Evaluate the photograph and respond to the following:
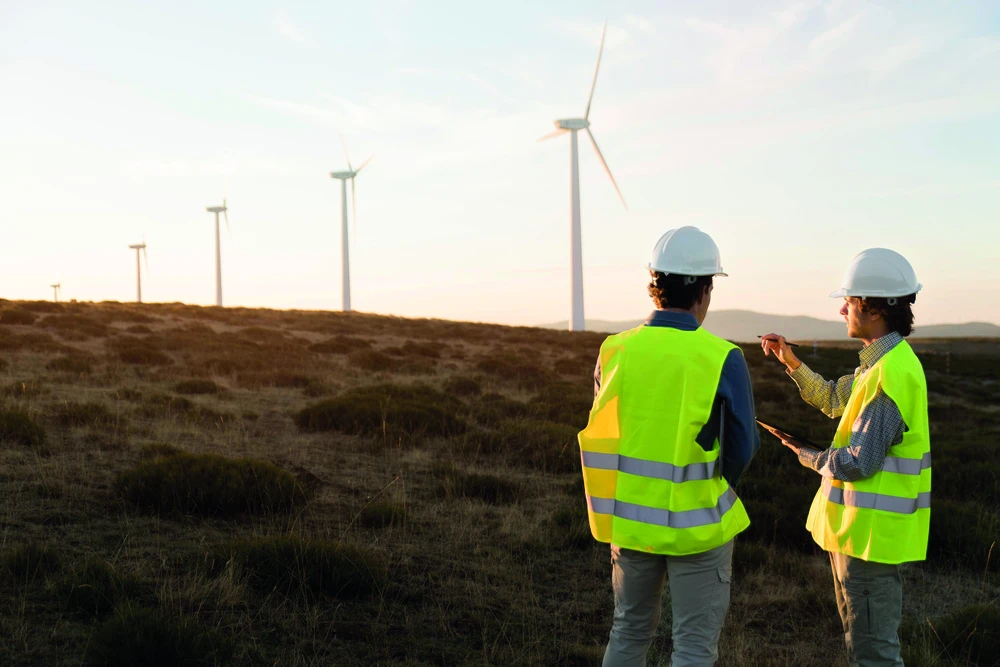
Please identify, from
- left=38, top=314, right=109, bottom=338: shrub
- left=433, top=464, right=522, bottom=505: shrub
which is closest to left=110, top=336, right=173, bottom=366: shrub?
left=38, top=314, right=109, bottom=338: shrub

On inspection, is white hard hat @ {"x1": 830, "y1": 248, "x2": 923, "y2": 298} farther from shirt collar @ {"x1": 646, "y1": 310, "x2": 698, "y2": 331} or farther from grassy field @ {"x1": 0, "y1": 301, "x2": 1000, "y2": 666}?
grassy field @ {"x1": 0, "y1": 301, "x2": 1000, "y2": 666}

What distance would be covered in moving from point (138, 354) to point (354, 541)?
14887mm

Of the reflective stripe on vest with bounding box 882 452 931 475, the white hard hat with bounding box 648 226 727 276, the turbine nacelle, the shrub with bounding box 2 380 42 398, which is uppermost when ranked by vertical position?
the turbine nacelle

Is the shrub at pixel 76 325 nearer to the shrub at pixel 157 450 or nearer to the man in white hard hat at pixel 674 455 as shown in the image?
the shrub at pixel 157 450

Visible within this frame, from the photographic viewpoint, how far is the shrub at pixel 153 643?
4047mm

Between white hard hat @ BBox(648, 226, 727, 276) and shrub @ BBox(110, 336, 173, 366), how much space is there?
17.7 metres

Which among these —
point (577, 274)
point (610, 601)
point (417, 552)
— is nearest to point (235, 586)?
point (417, 552)

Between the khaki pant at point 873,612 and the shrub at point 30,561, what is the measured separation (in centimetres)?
493

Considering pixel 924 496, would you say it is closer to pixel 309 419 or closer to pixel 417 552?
pixel 417 552

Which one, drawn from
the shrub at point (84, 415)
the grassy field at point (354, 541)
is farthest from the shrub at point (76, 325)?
the shrub at point (84, 415)

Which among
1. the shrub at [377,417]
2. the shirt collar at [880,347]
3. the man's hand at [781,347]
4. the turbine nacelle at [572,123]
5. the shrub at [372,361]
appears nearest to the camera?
the shirt collar at [880,347]

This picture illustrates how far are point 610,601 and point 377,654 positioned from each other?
77.6 inches

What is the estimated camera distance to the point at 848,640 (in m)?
3.28

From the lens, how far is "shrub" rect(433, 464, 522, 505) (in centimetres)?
833
